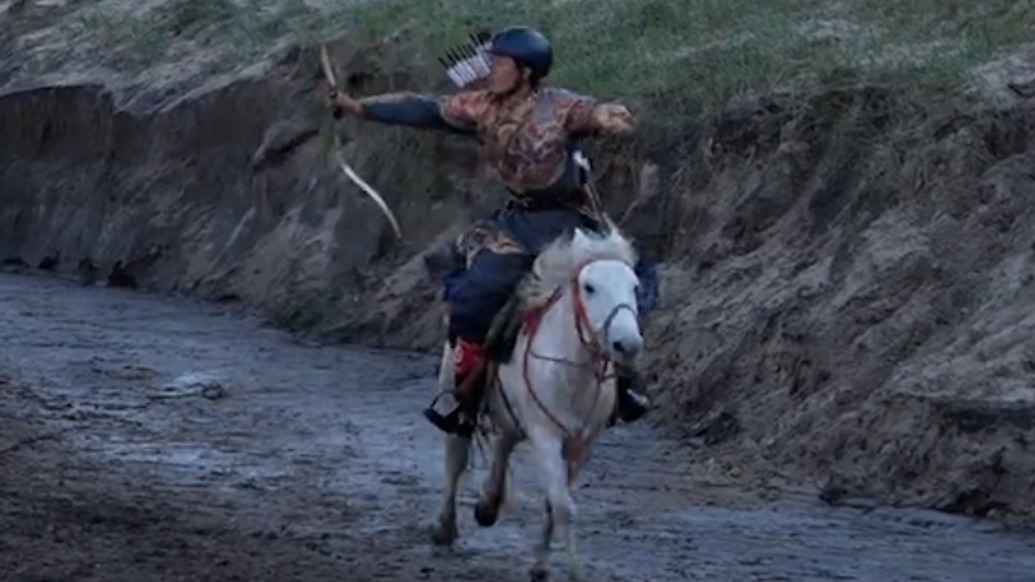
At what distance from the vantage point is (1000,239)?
15.9 meters

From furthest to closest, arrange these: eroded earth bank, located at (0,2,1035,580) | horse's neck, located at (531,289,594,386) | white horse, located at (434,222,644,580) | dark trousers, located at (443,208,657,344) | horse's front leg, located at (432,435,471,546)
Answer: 1. eroded earth bank, located at (0,2,1035,580)
2. horse's front leg, located at (432,435,471,546)
3. dark trousers, located at (443,208,657,344)
4. horse's neck, located at (531,289,594,386)
5. white horse, located at (434,222,644,580)

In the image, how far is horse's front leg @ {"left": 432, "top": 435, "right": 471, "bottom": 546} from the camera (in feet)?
43.4

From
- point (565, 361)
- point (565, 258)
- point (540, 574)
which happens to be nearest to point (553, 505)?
point (540, 574)

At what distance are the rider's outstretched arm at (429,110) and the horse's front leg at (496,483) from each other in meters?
1.32

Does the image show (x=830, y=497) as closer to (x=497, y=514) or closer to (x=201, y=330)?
(x=497, y=514)

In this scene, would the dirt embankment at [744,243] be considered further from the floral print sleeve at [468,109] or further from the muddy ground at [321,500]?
the floral print sleeve at [468,109]

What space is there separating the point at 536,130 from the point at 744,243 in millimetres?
6042

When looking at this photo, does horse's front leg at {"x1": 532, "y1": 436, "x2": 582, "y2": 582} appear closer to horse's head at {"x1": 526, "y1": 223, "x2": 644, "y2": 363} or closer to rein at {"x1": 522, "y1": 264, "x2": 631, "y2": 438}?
rein at {"x1": 522, "y1": 264, "x2": 631, "y2": 438}

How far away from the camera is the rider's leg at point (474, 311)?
12.6 meters

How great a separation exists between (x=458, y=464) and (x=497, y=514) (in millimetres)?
481

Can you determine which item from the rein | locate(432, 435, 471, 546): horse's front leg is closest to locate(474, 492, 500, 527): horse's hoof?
locate(432, 435, 471, 546): horse's front leg

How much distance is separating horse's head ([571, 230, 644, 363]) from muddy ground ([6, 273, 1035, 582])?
53.1 inches

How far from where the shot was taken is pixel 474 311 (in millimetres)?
12648

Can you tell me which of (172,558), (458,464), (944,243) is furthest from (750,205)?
(172,558)
